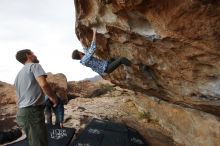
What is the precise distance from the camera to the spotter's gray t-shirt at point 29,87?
199 inches

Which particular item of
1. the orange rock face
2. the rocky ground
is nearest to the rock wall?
the orange rock face

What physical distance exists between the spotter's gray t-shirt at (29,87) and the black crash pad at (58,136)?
2847 mm

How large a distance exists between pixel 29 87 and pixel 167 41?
8.41 ft

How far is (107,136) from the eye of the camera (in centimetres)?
862

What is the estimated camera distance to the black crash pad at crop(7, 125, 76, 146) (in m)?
7.81

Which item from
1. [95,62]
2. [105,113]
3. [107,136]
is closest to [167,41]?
[95,62]

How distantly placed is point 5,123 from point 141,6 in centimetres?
765

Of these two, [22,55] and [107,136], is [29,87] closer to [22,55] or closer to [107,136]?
[22,55]

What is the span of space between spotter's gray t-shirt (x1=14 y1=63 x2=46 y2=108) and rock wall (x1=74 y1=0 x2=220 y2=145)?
75.3 inches

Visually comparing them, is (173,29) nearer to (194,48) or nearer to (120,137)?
(194,48)

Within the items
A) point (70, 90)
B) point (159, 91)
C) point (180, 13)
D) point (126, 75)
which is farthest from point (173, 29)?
point (70, 90)

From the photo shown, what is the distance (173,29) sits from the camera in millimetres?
5352

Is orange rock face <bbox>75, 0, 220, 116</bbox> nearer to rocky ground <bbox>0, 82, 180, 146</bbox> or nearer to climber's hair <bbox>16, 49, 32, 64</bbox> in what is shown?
climber's hair <bbox>16, 49, 32, 64</bbox>

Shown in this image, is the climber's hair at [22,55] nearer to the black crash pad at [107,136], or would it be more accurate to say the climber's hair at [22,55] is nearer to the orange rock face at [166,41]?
the orange rock face at [166,41]
